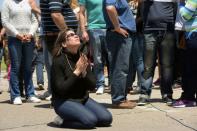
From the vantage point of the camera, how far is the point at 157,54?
827cm

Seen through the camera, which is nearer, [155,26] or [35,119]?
[35,119]

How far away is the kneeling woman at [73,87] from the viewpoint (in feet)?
21.1

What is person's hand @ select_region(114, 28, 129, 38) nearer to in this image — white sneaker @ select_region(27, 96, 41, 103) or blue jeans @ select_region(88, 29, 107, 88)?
white sneaker @ select_region(27, 96, 41, 103)

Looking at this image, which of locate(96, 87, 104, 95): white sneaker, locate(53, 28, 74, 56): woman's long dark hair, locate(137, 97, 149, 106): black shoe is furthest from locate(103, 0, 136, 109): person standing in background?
locate(96, 87, 104, 95): white sneaker

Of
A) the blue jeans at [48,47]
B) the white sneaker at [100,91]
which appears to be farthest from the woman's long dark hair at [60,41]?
the white sneaker at [100,91]

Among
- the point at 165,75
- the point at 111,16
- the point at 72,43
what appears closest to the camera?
the point at 72,43

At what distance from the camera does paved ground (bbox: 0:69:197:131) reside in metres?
6.42

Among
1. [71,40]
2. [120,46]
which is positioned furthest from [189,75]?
[71,40]

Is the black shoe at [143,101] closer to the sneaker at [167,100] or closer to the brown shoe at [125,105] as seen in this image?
the brown shoe at [125,105]

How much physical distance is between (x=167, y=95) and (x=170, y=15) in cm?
124

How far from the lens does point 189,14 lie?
7512 mm

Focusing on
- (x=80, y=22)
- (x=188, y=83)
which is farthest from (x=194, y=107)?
(x=80, y=22)

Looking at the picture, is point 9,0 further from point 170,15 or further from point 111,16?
point 170,15

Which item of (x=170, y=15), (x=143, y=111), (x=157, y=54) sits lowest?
(x=143, y=111)
